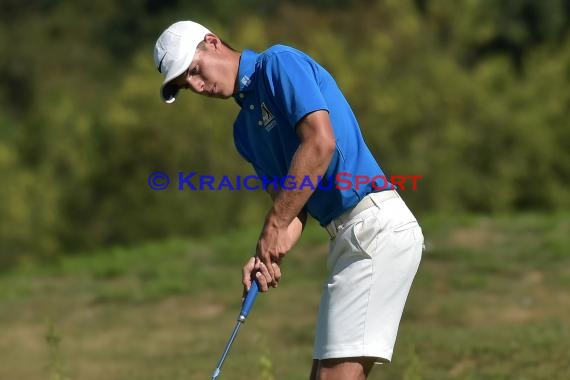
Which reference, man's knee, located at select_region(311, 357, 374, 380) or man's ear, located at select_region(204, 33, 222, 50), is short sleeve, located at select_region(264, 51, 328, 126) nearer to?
man's ear, located at select_region(204, 33, 222, 50)

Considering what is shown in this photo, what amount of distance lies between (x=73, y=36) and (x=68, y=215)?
21.3m

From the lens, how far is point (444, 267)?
562 inches

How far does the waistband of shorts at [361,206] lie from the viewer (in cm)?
523

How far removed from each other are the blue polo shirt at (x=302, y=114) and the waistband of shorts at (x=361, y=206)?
0.9 inches

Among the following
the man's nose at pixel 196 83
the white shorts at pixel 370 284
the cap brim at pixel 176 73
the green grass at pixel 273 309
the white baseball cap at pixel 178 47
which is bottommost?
the white shorts at pixel 370 284

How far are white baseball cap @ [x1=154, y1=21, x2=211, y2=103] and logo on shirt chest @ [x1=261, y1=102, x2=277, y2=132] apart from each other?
37 cm

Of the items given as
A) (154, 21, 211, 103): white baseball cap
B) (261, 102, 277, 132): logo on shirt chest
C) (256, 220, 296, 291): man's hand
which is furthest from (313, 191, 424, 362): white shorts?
(154, 21, 211, 103): white baseball cap

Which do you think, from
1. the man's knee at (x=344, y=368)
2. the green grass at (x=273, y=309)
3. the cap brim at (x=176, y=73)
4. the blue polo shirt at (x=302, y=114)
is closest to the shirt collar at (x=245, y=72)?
the blue polo shirt at (x=302, y=114)

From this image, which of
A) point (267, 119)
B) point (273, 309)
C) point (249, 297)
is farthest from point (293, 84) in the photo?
point (273, 309)

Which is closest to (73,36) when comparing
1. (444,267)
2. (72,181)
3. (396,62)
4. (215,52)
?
(72,181)

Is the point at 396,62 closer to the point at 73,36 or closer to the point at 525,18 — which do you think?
the point at 525,18

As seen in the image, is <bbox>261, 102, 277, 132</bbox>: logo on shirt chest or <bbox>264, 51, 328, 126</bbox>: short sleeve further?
<bbox>261, 102, 277, 132</bbox>: logo on shirt chest

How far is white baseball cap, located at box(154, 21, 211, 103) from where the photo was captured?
5.21 metres

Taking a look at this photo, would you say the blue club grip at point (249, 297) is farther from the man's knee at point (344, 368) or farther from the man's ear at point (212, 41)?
the man's ear at point (212, 41)
